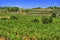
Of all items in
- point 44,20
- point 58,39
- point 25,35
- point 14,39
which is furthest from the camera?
point 44,20

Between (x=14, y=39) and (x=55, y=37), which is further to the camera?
(x=55, y=37)

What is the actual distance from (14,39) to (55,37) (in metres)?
4.86

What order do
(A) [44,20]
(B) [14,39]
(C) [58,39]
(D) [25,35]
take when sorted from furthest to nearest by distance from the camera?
(A) [44,20] → (D) [25,35] → (C) [58,39] → (B) [14,39]

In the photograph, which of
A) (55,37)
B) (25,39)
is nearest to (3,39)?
(25,39)

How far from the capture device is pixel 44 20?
148 ft

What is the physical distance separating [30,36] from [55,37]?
2747 mm

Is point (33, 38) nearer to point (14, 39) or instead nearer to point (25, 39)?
point (25, 39)

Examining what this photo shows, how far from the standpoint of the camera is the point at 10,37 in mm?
22188

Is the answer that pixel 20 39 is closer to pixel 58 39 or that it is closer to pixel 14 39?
pixel 14 39

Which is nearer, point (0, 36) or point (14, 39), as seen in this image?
point (14, 39)

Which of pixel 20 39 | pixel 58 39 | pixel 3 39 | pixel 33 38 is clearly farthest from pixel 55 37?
pixel 3 39

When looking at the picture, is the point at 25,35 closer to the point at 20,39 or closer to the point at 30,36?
the point at 30,36

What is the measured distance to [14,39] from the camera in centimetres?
2142

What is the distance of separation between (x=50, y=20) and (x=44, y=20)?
137 centimetres
